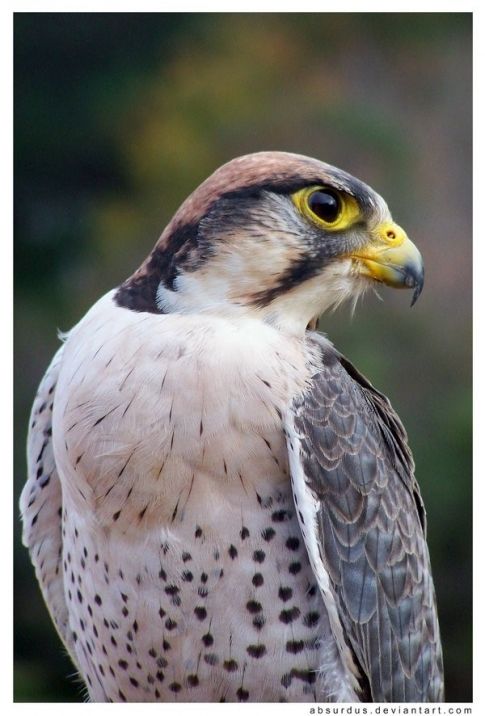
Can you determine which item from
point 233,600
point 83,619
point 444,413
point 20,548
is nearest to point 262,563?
point 233,600

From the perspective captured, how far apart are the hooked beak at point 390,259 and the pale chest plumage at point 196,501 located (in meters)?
0.19

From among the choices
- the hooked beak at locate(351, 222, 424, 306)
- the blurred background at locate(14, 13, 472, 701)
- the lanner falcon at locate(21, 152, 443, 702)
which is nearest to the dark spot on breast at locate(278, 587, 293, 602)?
the lanner falcon at locate(21, 152, 443, 702)

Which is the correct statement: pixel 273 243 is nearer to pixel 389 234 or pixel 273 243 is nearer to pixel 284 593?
pixel 389 234

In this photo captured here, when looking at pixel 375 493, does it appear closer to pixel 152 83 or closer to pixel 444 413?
pixel 444 413

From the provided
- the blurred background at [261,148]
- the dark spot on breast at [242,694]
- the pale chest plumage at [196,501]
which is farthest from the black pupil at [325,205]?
the blurred background at [261,148]

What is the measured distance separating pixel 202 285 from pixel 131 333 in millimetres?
151

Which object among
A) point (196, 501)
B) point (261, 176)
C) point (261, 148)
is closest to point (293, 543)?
point (196, 501)

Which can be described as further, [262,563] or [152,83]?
[152,83]

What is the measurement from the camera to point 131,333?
63.3 inches

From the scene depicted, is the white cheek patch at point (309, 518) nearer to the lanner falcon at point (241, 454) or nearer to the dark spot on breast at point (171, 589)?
the lanner falcon at point (241, 454)

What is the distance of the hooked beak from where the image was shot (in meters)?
1.64

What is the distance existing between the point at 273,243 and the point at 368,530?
55cm

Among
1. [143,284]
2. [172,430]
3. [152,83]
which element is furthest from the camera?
[152,83]

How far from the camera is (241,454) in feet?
5.14
